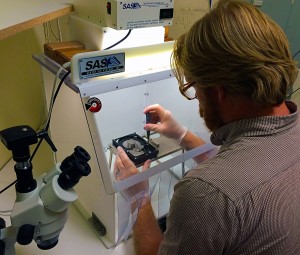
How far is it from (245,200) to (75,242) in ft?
2.59

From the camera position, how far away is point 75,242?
1131 mm

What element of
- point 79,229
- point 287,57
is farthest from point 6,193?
point 287,57

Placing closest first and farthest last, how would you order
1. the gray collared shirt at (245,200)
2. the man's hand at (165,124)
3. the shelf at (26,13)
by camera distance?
the gray collared shirt at (245,200), the shelf at (26,13), the man's hand at (165,124)

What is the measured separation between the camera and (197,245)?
637 millimetres

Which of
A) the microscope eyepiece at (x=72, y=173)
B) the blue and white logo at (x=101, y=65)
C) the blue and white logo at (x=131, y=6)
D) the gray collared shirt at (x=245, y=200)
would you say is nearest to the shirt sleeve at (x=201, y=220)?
the gray collared shirt at (x=245, y=200)

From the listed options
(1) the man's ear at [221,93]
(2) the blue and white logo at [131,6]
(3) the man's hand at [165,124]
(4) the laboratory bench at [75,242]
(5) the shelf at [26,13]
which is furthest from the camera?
(3) the man's hand at [165,124]

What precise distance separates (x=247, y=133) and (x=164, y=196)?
0.72 meters

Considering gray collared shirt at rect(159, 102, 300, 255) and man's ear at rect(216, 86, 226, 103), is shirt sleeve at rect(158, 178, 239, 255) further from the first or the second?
man's ear at rect(216, 86, 226, 103)

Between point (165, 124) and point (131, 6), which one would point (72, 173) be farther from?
point (165, 124)

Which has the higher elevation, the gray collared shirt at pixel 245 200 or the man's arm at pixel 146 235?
the gray collared shirt at pixel 245 200

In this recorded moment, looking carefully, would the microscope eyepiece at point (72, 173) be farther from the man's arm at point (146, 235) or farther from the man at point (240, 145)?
the man's arm at point (146, 235)

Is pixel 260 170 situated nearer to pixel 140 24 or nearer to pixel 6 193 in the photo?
pixel 140 24

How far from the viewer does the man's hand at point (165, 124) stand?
4.42ft

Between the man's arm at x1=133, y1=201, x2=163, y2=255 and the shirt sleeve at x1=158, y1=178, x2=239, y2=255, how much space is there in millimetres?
263
